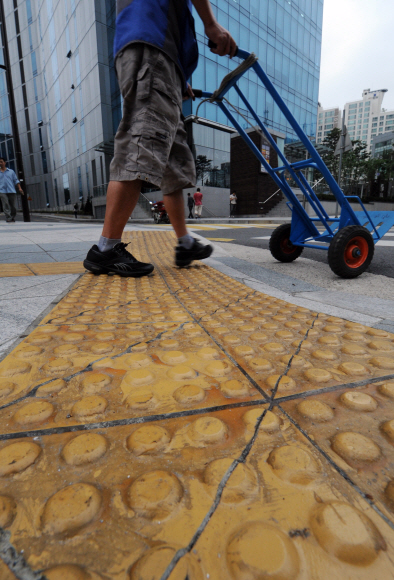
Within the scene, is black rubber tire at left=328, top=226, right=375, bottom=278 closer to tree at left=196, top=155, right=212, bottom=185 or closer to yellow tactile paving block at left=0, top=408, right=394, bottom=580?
yellow tactile paving block at left=0, top=408, right=394, bottom=580

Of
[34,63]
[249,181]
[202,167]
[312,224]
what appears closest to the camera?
[312,224]

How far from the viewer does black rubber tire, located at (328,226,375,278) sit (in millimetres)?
2162

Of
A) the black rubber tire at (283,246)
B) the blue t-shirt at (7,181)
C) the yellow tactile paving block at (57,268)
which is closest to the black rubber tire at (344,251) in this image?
the black rubber tire at (283,246)

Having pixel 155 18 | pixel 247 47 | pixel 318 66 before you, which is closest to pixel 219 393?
pixel 155 18

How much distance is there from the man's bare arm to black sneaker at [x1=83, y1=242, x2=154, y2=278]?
137cm

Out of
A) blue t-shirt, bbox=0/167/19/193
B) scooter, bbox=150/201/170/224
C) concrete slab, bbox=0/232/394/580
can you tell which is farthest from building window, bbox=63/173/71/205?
concrete slab, bbox=0/232/394/580

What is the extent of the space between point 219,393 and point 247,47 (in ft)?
86.8

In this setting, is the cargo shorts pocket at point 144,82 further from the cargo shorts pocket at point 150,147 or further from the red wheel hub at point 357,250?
the red wheel hub at point 357,250

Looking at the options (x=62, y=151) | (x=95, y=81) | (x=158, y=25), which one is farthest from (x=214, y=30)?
(x=62, y=151)

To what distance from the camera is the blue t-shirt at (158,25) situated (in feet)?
5.63

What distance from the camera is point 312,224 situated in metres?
2.59

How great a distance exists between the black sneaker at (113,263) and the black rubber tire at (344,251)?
1.37m

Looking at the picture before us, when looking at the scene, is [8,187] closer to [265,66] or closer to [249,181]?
[249,181]

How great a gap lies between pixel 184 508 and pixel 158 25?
2.26m
